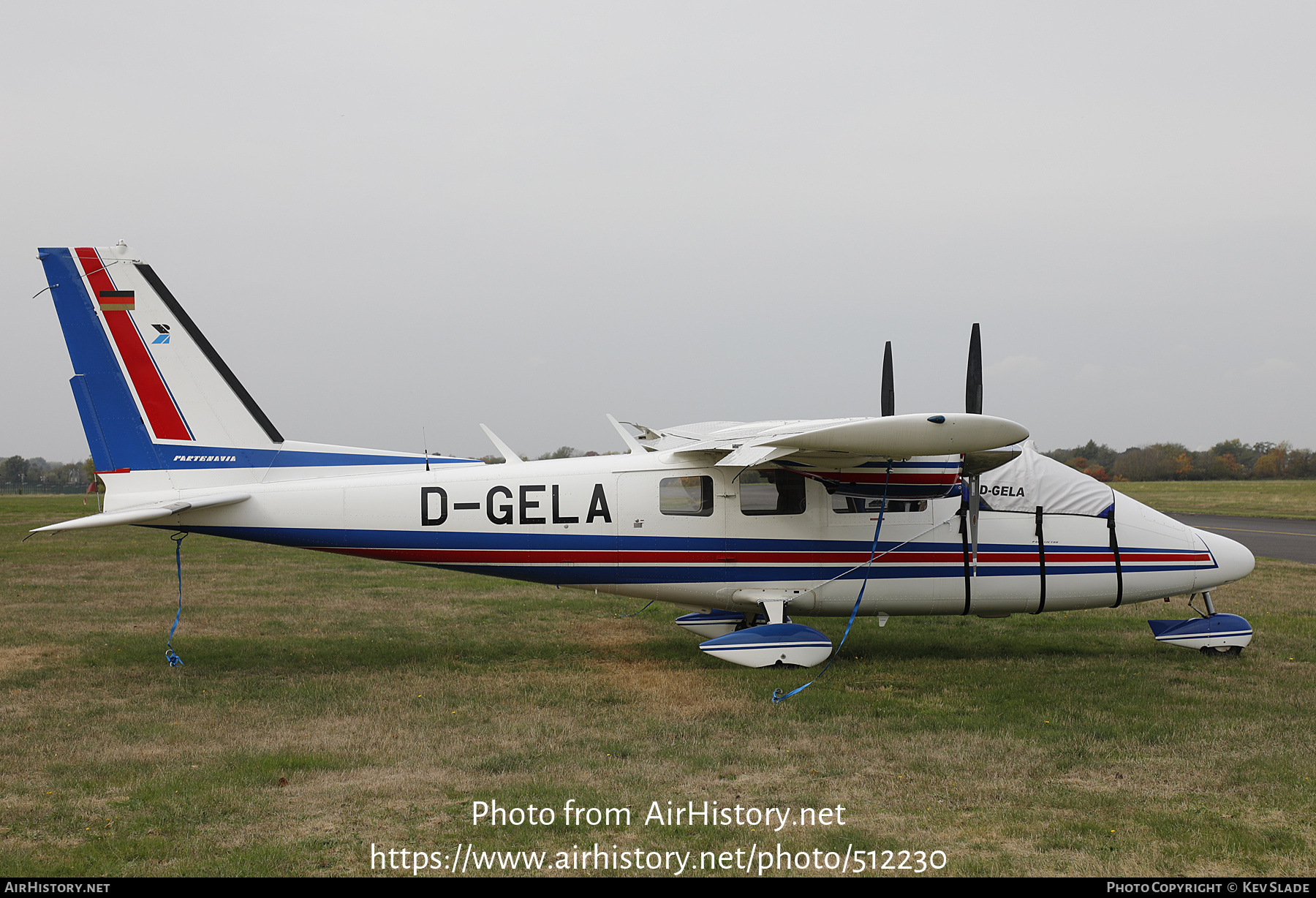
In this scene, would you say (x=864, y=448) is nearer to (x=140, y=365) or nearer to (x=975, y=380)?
(x=975, y=380)

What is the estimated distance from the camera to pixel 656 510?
1026cm

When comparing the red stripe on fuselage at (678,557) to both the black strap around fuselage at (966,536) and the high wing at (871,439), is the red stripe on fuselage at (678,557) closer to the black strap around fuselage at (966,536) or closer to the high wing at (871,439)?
the black strap around fuselage at (966,536)

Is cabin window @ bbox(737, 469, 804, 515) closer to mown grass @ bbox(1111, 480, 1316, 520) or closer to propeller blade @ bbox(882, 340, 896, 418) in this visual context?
propeller blade @ bbox(882, 340, 896, 418)

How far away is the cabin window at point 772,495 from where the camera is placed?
33.6ft

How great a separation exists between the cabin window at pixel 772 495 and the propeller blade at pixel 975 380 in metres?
2.07

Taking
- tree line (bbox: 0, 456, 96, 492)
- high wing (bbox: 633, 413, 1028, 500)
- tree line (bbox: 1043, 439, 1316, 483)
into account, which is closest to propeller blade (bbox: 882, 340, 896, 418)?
high wing (bbox: 633, 413, 1028, 500)

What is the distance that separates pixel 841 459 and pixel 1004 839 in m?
5.06

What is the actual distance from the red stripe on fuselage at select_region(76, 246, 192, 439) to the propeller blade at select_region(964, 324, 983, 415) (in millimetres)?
8793

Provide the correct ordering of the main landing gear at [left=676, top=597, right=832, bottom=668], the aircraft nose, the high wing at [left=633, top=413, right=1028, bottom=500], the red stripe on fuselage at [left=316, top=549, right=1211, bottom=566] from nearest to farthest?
the high wing at [left=633, top=413, right=1028, bottom=500]
the main landing gear at [left=676, top=597, right=832, bottom=668]
the red stripe on fuselage at [left=316, top=549, right=1211, bottom=566]
the aircraft nose

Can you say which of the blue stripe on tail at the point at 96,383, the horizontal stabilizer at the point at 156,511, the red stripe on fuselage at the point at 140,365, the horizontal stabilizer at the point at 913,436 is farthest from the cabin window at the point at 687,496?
the blue stripe on tail at the point at 96,383

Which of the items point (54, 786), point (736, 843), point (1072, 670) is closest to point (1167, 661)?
point (1072, 670)

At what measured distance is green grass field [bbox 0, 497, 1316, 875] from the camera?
545cm

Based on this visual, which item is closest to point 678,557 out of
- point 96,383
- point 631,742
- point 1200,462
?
point 631,742

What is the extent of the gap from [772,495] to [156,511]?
22.4ft
